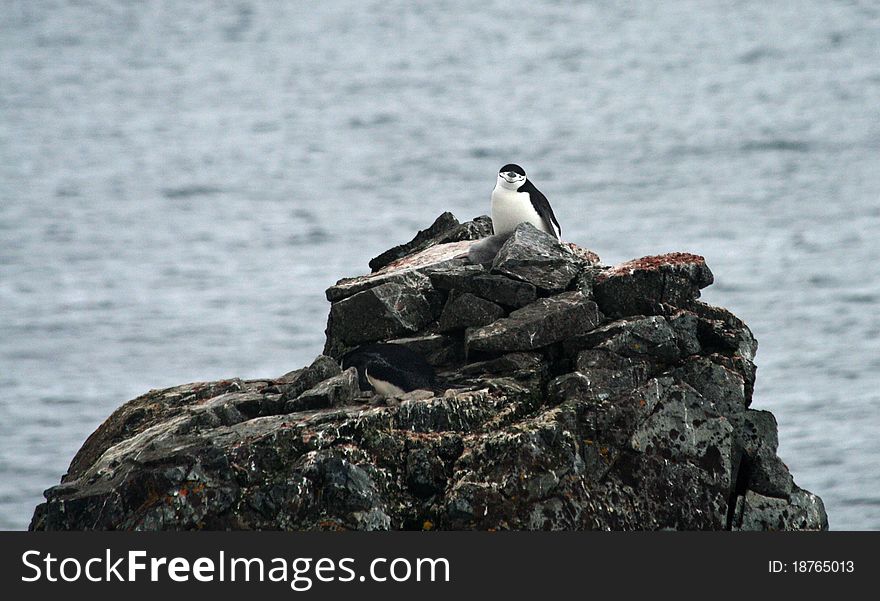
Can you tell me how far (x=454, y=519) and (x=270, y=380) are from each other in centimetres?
689

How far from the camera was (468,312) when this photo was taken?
26016 mm

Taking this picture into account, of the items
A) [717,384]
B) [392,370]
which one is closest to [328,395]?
[392,370]

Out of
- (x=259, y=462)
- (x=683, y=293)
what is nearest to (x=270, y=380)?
(x=259, y=462)

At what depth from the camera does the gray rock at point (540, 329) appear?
25.0 metres

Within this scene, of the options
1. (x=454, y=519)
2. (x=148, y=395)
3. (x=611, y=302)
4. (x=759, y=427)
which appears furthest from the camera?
(x=148, y=395)

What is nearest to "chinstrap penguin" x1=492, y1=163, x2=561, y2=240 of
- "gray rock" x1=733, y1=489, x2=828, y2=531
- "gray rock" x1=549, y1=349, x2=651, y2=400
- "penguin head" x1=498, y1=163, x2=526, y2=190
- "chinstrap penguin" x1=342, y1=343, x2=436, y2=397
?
"penguin head" x1=498, y1=163, x2=526, y2=190

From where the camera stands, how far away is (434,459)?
73.6 feet

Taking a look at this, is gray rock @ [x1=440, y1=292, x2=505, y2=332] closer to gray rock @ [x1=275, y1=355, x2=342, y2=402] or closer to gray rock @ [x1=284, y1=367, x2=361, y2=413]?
gray rock @ [x1=275, y1=355, x2=342, y2=402]

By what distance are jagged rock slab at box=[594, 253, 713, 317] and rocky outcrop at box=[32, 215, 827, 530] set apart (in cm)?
4

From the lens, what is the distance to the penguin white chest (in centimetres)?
2911

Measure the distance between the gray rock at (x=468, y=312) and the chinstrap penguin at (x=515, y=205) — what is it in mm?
3444

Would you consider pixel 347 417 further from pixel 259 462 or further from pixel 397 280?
pixel 397 280

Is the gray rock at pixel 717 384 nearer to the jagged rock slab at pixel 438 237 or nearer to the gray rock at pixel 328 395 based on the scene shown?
the gray rock at pixel 328 395

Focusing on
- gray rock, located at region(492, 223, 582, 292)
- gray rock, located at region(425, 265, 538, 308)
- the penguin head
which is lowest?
gray rock, located at region(425, 265, 538, 308)
